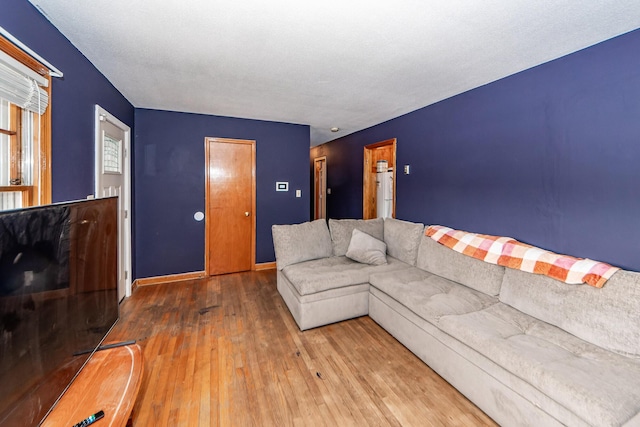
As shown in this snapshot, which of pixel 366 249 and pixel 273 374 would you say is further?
pixel 366 249

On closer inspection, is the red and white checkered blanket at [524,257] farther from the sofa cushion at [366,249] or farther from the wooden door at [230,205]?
the wooden door at [230,205]

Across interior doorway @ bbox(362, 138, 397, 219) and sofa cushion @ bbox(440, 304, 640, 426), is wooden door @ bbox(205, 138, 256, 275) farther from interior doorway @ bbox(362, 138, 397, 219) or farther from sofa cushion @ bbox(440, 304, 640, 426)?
sofa cushion @ bbox(440, 304, 640, 426)

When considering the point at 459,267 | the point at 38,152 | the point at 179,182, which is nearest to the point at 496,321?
the point at 459,267

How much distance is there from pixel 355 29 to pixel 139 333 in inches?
121

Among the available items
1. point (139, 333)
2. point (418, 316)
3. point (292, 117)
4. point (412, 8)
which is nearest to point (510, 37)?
point (412, 8)

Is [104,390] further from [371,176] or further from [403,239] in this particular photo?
[371,176]

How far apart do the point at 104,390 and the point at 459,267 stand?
2640 millimetres

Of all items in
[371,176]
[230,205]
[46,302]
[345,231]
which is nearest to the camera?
[46,302]

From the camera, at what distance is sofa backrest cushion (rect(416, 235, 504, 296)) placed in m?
2.32

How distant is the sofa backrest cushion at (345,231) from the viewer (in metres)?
3.43

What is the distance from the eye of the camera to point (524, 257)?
2.19 m

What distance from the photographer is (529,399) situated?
143cm

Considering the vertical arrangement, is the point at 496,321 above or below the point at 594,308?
below

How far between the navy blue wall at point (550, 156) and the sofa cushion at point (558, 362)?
803mm
